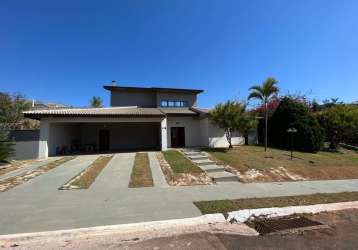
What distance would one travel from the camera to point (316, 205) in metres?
7.73

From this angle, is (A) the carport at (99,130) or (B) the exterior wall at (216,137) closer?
(A) the carport at (99,130)

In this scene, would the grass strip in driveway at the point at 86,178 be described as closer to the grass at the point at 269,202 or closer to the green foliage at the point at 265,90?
the grass at the point at 269,202

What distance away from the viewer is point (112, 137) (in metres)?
25.9

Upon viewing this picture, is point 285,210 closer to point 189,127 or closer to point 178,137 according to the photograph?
point 189,127

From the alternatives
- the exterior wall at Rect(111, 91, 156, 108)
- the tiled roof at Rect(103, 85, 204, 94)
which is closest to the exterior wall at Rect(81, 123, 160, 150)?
the exterior wall at Rect(111, 91, 156, 108)

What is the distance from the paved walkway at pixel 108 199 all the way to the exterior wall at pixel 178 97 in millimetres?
15275

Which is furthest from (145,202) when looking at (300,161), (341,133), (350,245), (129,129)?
(341,133)

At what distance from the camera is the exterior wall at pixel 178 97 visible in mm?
27203

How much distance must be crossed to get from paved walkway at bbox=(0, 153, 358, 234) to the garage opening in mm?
11818

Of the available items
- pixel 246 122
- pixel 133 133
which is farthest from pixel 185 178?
pixel 133 133

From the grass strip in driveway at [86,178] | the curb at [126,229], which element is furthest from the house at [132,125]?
the curb at [126,229]

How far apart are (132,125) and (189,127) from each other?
632cm

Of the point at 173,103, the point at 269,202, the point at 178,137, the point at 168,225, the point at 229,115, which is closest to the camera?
the point at 168,225

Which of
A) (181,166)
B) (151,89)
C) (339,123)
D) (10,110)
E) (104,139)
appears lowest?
(181,166)
